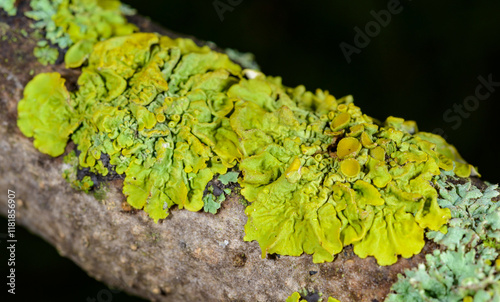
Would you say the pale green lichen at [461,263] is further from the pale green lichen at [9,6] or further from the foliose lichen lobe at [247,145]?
the pale green lichen at [9,6]

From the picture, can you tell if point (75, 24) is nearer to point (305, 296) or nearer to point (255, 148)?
point (255, 148)

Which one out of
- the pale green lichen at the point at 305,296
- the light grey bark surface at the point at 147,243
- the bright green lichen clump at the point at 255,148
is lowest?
the light grey bark surface at the point at 147,243

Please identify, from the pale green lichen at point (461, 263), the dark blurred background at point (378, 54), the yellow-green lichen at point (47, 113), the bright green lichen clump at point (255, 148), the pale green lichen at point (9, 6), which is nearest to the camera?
the pale green lichen at point (461, 263)

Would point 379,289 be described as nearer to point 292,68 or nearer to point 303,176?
point 303,176

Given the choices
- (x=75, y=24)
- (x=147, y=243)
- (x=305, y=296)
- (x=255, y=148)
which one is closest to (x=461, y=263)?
(x=305, y=296)

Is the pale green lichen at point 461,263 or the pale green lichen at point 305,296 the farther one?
the pale green lichen at point 305,296

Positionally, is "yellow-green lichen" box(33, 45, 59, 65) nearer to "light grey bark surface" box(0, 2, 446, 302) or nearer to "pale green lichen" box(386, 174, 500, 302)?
"light grey bark surface" box(0, 2, 446, 302)

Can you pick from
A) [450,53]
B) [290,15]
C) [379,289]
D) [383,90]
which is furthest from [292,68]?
[379,289]

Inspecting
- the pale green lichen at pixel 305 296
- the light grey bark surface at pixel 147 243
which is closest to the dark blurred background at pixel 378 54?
the light grey bark surface at pixel 147 243
